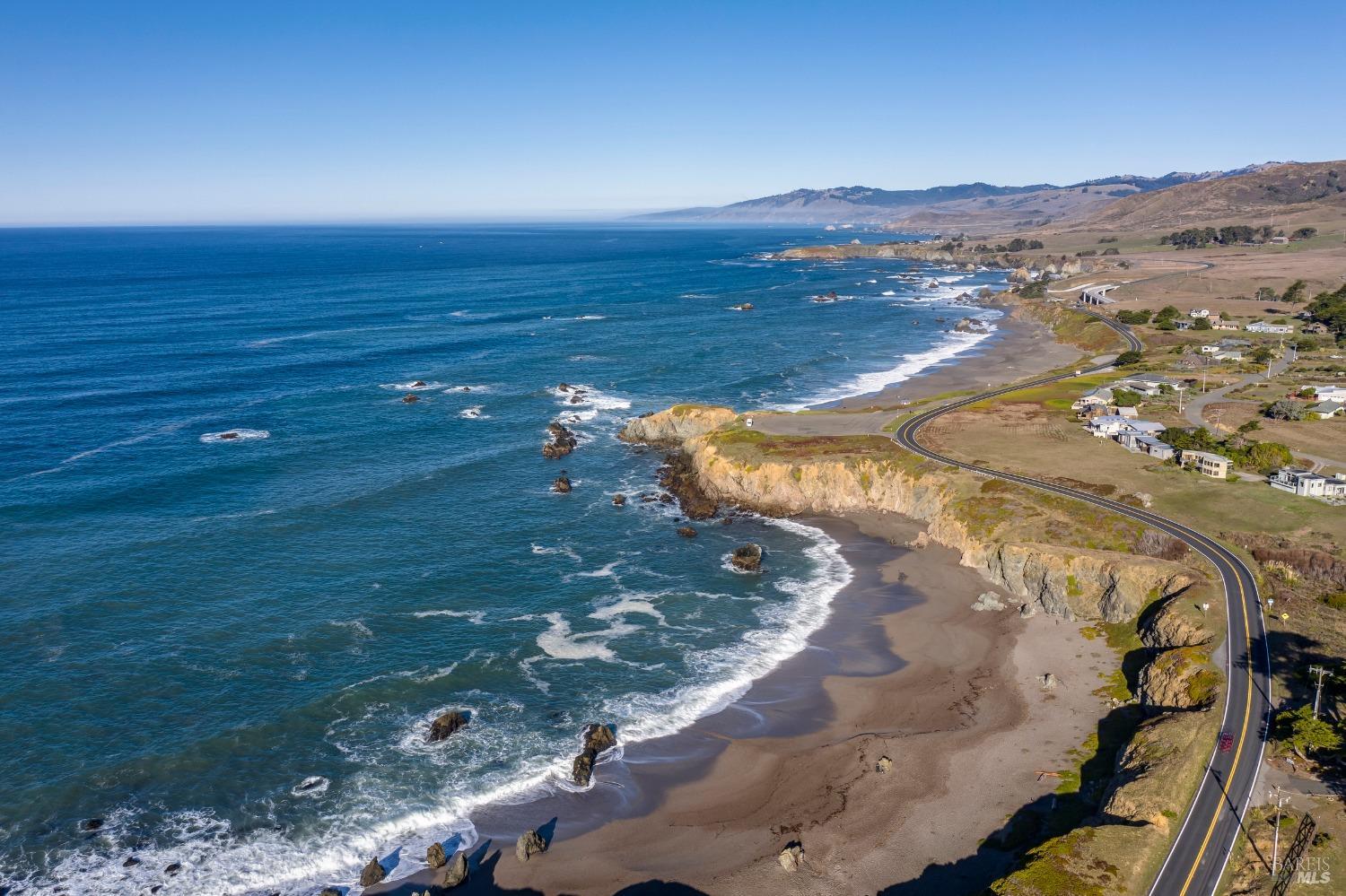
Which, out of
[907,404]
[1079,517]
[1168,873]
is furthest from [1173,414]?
[1168,873]

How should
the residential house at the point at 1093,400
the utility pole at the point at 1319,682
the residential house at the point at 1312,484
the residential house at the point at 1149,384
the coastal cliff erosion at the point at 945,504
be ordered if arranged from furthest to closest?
the residential house at the point at 1149,384
the residential house at the point at 1093,400
the residential house at the point at 1312,484
the coastal cliff erosion at the point at 945,504
the utility pole at the point at 1319,682

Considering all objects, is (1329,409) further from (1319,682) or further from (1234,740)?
(1234,740)

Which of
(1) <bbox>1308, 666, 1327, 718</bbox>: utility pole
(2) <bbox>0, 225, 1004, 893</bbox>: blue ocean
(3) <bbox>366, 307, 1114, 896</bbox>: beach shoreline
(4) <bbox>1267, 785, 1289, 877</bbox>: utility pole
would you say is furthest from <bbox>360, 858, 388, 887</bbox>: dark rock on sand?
(1) <bbox>1308, 666, 1327, 718</bbox>: utility pole

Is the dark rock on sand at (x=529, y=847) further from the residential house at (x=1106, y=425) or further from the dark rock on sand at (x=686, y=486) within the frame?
the residential house at (x=1106, y=425)

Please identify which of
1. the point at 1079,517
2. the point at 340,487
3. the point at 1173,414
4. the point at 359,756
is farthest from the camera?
the point at 1173,414

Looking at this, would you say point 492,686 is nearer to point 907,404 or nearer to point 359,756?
point 359,756

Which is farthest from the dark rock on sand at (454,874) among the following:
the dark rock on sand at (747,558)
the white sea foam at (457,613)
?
the dark rock on sand at (747,558)
